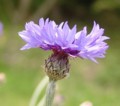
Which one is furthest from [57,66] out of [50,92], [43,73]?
[43,73]

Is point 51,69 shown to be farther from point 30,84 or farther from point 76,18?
point 76,18

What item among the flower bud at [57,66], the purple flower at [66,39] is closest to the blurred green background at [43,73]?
the flower bud at [57,66]

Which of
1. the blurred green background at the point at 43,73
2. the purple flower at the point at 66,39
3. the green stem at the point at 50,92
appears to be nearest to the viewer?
the purple flower at the point at 66,39

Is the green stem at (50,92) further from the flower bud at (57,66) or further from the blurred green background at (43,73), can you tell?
the blurred green background at (43,73)

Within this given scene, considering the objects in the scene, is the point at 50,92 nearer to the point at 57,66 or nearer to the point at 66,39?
the point at 57,66

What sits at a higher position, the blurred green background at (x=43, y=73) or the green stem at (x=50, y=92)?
the blurred green background at (x=43, y=73)

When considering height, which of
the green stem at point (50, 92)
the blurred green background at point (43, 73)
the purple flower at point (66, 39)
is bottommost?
the green stem at point (50, 92)

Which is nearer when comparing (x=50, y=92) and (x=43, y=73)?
(x=50, y=92)

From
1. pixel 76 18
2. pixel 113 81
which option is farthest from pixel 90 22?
pixel 113 81
